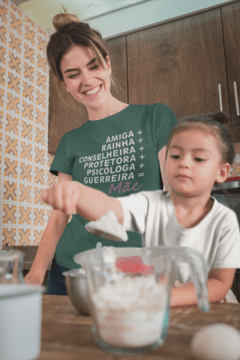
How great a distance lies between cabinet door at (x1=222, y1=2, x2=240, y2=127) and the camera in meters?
1.47

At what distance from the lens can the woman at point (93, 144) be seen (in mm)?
802

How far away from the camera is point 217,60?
1528 mm

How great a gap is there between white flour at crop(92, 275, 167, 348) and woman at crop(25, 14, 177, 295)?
1.44ft

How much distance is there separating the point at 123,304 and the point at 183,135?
42 centimetres

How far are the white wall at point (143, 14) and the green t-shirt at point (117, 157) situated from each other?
1.00 meters

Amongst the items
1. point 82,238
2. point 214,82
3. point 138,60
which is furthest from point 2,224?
point 214,82

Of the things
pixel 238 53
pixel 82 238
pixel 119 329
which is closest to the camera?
pixel 119 329

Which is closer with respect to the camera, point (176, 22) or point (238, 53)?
point (238, 53)

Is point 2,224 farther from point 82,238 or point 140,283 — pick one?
point 140,283

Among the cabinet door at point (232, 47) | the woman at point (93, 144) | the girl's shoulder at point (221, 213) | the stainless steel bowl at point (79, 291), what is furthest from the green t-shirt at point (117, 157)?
the cabinet door at point (232, 47)

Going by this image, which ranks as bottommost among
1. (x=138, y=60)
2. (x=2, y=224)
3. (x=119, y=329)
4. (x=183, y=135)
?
(x=119, y=329)

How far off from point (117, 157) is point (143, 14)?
47.9 inches

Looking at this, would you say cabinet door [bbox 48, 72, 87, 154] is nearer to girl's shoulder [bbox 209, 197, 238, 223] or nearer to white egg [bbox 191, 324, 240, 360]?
girl's shoulder [bbox 209, 197, 238, 223]

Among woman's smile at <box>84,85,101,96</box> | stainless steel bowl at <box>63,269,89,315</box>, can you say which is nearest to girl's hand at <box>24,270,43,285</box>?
stainless steel bowl at <box>63,269,89,315</box>
